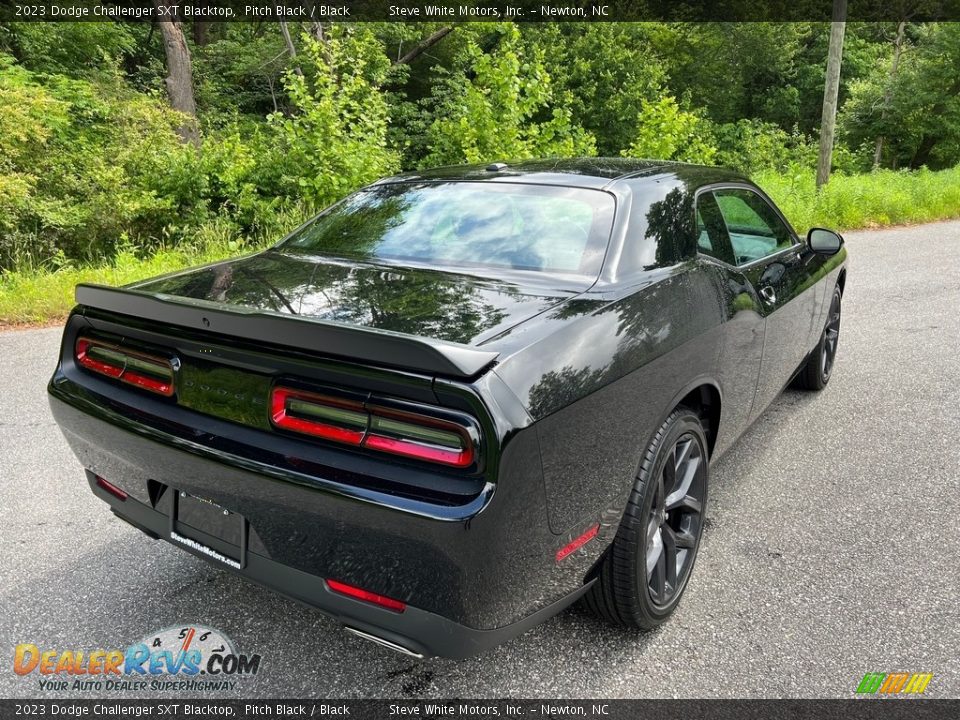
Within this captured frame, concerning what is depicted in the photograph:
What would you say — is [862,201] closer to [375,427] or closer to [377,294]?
[377,294]

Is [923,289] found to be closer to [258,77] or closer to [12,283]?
[12,283]

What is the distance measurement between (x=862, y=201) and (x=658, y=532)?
42.6ft

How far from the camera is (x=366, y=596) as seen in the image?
A: 1.67 metres

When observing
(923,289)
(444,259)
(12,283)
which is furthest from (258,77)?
(444,259)

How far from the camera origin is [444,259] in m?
2.50

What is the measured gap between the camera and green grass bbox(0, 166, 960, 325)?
21.5 feet

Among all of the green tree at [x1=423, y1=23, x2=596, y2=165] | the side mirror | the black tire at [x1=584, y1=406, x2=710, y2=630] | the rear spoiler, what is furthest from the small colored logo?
the green tree at [x1=423, y1=23, x2=596, y2=165]

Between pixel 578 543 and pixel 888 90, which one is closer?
pixel 578 543

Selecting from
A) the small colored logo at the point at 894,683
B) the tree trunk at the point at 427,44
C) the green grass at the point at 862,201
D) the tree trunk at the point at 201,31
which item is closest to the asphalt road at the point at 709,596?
the small colored logo at the point at 894,683

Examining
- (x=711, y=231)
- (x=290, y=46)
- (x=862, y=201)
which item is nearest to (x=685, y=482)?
(x=711, y=231)

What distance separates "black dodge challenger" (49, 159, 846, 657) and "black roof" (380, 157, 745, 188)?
42 mm

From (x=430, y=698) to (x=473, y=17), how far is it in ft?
75.2

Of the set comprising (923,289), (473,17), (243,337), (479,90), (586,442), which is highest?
(473,17)

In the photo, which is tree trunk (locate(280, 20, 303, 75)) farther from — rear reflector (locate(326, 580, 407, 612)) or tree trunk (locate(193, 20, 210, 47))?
rear reflector (locate(326, 580, 407, 612))
